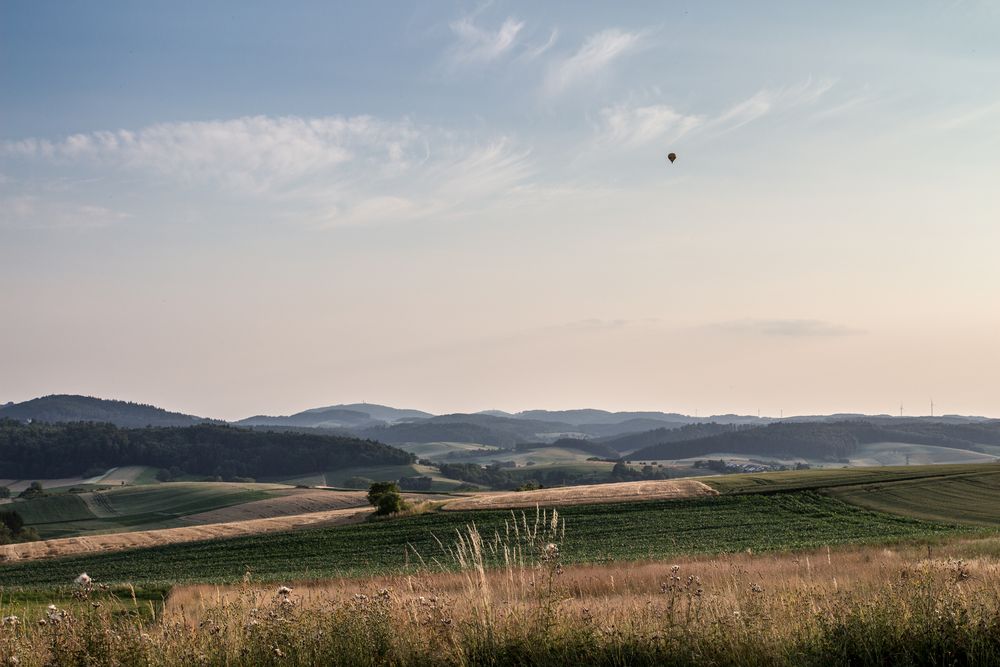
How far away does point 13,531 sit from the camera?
93.2 m

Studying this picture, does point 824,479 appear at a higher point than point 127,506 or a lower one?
higher

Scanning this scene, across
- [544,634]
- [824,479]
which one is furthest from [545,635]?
[824,479]

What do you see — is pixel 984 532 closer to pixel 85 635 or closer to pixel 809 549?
pixel 809 549

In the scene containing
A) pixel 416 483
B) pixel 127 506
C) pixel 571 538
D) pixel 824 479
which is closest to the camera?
pixel 571 538

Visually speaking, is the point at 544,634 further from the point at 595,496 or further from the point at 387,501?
the point at 595,496

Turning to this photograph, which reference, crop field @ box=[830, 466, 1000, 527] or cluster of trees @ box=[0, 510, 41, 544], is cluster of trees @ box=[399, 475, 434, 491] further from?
crop field @ box=[830, 466, 1000, 527]

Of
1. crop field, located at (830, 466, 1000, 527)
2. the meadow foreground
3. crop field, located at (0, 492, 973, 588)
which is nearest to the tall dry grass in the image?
the meadow foreground

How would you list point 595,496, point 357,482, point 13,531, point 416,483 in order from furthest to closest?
point 416,483 → point 357,482 → point 13,531 → point 595,496

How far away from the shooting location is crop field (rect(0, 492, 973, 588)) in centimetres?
4041

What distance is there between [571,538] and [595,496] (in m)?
23.7

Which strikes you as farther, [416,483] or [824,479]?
[416,483]

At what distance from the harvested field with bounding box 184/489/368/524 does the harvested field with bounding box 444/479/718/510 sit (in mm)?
30508

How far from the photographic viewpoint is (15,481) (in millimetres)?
198750

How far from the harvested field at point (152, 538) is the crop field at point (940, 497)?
137ft
